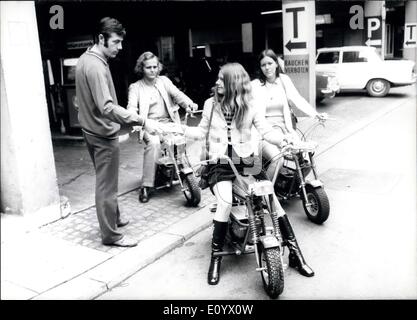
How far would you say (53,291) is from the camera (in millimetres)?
3715

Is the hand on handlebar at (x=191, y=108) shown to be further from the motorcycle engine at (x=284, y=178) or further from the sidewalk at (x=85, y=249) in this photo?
the motorcycle engine at (x=284, y=178)

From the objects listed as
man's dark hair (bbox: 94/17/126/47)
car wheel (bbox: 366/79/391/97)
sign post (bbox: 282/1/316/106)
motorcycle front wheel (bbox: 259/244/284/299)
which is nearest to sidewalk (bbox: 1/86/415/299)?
motorcycle front wheel (bbox: 259/244/284/299)

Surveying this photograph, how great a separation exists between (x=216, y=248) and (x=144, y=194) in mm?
2073

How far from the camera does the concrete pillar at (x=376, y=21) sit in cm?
1790

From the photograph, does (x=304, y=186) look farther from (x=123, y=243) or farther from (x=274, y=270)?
(x=123, y=243)

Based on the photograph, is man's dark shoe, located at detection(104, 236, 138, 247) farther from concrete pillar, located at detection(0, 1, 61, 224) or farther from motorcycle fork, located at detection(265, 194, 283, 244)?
motorcycle fork, located at detection(265, 194, 283, 244)

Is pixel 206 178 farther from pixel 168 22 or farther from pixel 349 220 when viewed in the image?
pixel 168 22

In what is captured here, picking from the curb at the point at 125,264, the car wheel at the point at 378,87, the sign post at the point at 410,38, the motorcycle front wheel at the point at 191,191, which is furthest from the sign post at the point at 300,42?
the curb at the point at 125,264

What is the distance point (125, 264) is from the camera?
4.17m

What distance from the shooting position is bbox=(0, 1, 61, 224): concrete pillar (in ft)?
14.1

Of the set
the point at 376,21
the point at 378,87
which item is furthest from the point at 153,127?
the point at 376,21

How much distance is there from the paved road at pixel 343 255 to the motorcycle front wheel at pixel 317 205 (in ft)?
0.34
